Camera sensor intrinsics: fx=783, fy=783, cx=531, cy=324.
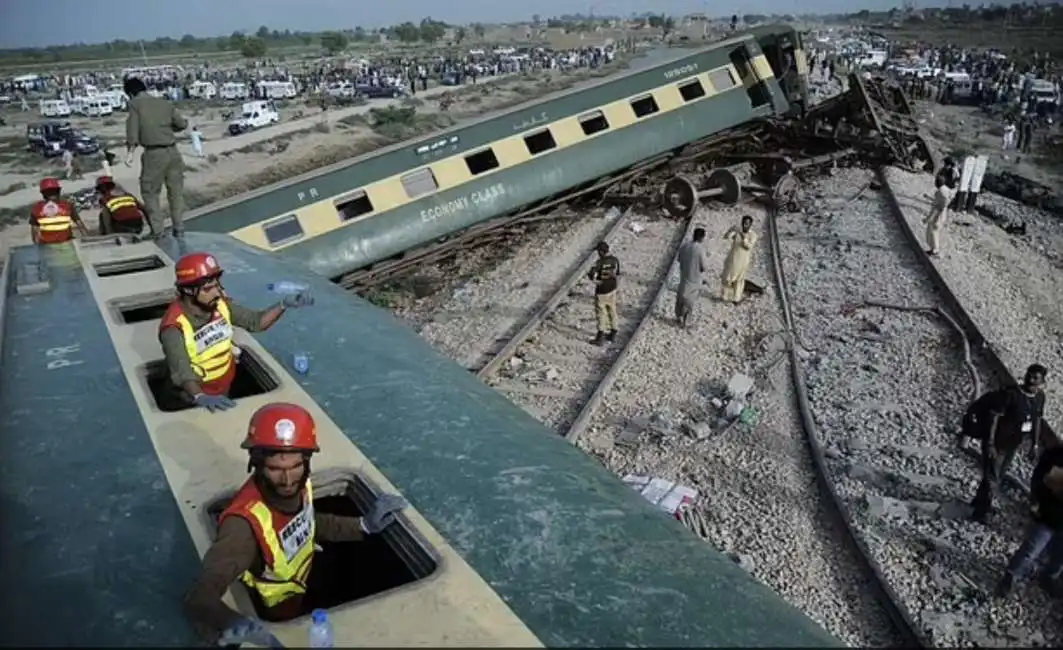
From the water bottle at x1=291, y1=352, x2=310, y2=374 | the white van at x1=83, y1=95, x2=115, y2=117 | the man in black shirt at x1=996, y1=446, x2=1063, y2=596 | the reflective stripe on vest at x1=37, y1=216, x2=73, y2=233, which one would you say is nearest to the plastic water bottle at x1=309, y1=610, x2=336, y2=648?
the water bottle at x1=291, y1=352, x2=310, y2=374

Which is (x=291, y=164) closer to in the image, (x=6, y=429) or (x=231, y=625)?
(x=6, y=429)

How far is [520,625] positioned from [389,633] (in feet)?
1.52

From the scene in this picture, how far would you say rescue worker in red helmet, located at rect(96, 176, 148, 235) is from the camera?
9.62 meters

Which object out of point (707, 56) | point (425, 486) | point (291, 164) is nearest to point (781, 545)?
point (425, 486)

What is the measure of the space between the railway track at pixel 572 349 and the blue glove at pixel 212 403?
4.04m

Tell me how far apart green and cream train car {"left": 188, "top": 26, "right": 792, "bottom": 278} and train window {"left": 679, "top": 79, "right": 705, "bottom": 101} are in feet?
0.07

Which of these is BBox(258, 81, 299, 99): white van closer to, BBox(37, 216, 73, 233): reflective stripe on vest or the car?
the car

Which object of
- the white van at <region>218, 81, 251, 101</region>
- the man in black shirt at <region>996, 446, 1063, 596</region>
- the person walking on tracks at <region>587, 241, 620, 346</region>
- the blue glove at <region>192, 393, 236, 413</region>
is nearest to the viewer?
the blue glove at <region>192, 393, 236, 413</region>

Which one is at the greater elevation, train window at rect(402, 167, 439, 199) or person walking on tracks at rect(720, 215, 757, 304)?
train window at rect(402, 167, 439, 199)

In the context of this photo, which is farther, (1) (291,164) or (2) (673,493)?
(1) (291,164)

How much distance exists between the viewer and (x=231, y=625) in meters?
2.55

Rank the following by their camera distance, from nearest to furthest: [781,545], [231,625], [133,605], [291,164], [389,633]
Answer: [231,625], [389,633], [133,605], [781,545], [291,164]

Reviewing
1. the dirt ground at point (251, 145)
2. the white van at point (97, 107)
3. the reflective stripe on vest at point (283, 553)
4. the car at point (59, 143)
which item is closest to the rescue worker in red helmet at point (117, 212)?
the reflective stripe on vest at point (283, 553)

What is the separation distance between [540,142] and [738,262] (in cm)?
525
